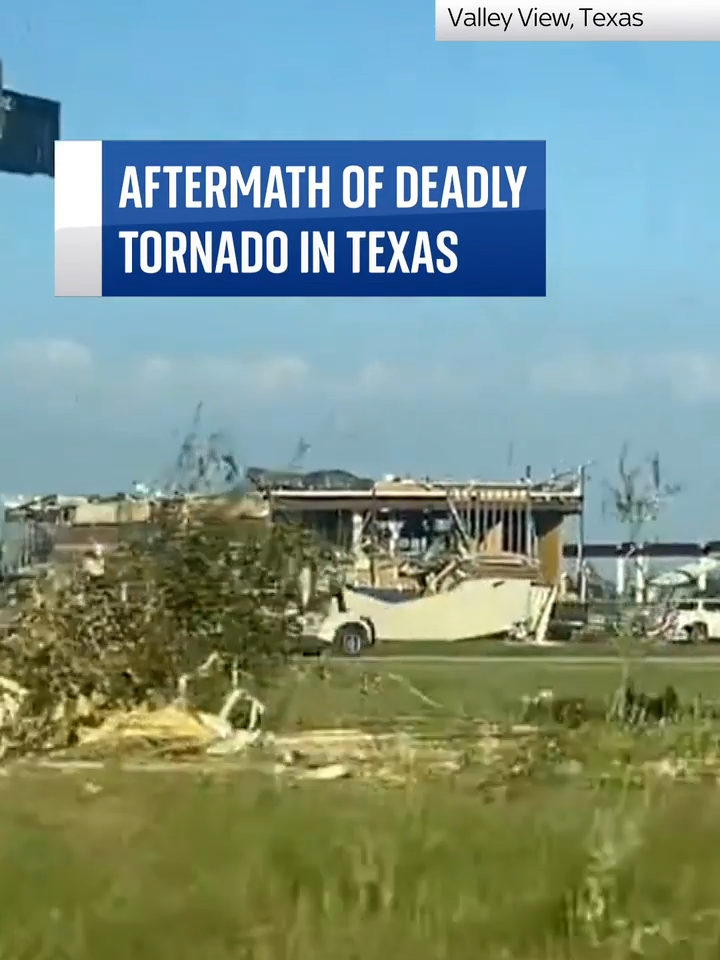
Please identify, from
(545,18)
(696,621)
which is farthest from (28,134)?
(696,621)

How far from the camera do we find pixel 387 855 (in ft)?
14.3

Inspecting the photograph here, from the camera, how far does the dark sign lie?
457 centimetres

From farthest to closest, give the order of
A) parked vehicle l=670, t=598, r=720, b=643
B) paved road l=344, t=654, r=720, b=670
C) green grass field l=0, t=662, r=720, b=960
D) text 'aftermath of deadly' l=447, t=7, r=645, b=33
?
parked vehicle l=670, t=598, r=720, b=643
paved road l=344, t=654, r=720, b=670
text 'aftermath of deadly' l=447, t=7, r=645, b=33
green grass field l=0, t=662, r=720, b=960

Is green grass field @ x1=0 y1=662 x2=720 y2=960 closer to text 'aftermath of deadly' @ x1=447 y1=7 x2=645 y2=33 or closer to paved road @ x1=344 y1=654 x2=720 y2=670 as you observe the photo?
paved road @ x1=344 y1=654 x2=720 y2=670

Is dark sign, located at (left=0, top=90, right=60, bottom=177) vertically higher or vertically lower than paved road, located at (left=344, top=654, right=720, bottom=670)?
higher

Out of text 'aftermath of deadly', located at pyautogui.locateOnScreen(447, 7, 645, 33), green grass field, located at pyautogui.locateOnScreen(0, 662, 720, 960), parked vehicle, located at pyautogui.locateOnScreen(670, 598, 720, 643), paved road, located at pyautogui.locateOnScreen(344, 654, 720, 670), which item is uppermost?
text 'aftermath of deadly', located at pyautogui.locateOnScreen(447, 7, 645, 33)

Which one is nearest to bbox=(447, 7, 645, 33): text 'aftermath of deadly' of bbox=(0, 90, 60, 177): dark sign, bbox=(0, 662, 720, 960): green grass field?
bbox=(0, 90, 60, 177): dark sign

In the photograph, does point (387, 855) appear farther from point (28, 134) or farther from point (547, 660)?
point (28, 134)

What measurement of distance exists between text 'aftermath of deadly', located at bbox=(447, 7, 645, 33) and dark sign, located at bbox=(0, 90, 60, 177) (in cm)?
96

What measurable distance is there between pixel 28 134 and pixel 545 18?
4.03 feet

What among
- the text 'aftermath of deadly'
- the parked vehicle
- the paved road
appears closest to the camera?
the text 'aftermath of deadly'

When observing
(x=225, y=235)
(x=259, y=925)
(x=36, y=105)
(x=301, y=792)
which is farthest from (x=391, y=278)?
(x=259, y=925)

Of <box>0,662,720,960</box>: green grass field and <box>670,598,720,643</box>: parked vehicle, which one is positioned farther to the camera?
<box>670,598,720,643</box>: parked vehicle

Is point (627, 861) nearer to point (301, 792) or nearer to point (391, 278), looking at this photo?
point (301, 792)
